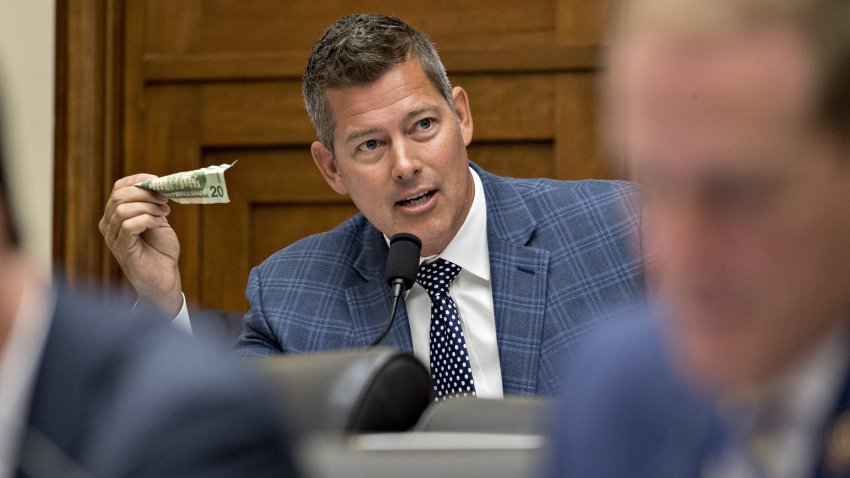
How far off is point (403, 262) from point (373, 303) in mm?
247

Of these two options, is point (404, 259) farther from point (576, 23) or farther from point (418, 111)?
point (576, 23)

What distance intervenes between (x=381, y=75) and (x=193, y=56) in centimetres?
108

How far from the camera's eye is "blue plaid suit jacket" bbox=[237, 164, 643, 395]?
2059 mm

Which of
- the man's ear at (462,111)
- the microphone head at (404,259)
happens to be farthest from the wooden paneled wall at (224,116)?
the microphone head at (404,259)

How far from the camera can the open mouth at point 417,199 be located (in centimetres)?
214

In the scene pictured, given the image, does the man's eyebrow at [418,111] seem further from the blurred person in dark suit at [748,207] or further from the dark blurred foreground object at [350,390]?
the blurred person in dark suit at [748,207]

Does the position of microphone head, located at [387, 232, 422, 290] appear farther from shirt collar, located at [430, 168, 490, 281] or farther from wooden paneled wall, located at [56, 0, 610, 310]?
wooden paneled wall, located at [56, 0, 610, 310]

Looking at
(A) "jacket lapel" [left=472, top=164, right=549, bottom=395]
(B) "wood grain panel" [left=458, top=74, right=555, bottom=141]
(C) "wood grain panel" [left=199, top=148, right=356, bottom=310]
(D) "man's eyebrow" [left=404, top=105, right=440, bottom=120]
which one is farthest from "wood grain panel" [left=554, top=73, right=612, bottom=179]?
(D) "man's eyebrow" [left=404, top=105, right=440, bottom=120]

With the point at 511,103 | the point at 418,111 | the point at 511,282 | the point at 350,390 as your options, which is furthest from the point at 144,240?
the point at 350,390

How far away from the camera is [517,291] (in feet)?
6.86

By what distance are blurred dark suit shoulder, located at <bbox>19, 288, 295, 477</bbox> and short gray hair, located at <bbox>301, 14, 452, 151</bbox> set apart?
5.44ft

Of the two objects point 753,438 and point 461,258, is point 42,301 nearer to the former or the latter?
point 753,438

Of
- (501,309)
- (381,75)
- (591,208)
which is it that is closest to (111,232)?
(381,75)

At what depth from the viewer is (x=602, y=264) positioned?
2.12 m
